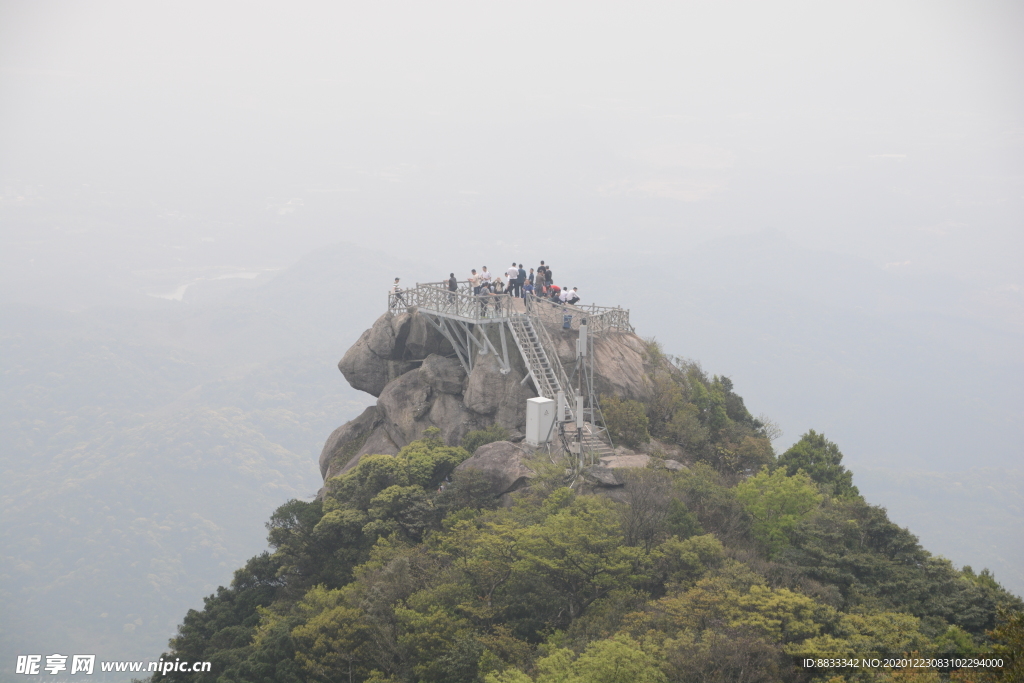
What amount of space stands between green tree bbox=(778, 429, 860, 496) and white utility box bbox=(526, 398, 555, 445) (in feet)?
39.4

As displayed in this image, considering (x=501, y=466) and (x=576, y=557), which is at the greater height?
(x=501, y=466)

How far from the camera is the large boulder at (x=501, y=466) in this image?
30.9 m

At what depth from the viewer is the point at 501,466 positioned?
31.7 m

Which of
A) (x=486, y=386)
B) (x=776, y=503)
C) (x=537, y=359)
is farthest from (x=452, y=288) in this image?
(x=776, y=503)

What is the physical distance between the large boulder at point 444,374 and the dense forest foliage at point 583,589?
20.2ft

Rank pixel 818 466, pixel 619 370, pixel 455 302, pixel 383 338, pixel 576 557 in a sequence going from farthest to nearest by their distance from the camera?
pixel 383 338, pixel 455 302, pixel 818 466, pixel 619 370, pixel 576 557

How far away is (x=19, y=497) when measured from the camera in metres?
192

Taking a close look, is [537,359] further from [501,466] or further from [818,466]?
[818,466]

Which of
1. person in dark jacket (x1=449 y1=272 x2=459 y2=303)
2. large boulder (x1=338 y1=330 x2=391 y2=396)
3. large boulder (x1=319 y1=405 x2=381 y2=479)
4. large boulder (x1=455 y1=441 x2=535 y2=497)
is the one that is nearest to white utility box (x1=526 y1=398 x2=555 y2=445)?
large boulder (x1=455 y1=441 x2=535 y2=497)

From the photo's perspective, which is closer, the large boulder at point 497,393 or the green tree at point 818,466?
the large boulder at point 497,393

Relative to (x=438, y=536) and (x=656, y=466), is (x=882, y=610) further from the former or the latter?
(x=438, y=536)

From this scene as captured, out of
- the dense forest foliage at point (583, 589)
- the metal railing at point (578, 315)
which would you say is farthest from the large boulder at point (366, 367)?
the dense forest foliage at point (583, 589)

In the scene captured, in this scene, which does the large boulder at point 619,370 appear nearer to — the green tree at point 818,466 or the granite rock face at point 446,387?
the granite rock face at point 446,387

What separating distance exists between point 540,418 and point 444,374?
8.88 meters
